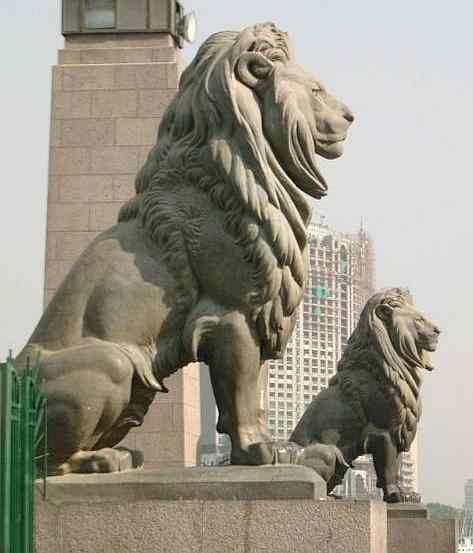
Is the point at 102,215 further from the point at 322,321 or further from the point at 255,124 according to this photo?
the point at 322,321

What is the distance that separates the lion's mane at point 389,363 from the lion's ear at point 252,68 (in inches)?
189

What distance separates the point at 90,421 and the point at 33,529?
60 centimetres

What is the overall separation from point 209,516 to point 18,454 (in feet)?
3.03

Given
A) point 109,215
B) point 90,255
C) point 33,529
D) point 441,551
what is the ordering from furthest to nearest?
point 109,215, point 441,551, point 90,255, point 33,529

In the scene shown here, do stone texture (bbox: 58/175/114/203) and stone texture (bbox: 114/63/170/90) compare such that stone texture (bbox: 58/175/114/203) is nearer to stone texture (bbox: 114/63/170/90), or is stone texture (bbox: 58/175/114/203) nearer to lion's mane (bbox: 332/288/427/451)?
stone texture (bbox: 114/63/170/90)

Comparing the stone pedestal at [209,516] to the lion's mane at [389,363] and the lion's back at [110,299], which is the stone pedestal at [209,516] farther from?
the lion's mane at [389,363]

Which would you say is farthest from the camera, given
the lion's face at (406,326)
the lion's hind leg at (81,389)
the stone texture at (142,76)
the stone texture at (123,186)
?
the stone texture at (142,76)

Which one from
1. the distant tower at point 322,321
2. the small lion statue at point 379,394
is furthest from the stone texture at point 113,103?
the distant tower at point 322,321

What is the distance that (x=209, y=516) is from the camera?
7738mm

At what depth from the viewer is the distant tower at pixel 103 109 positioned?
1758cm

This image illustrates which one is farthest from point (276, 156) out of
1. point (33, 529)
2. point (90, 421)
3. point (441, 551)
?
point (441, 551)

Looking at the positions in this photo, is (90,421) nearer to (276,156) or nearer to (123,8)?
(276,156)

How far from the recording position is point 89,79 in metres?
17.8

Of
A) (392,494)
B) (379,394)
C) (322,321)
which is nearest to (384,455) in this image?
(392,494)
